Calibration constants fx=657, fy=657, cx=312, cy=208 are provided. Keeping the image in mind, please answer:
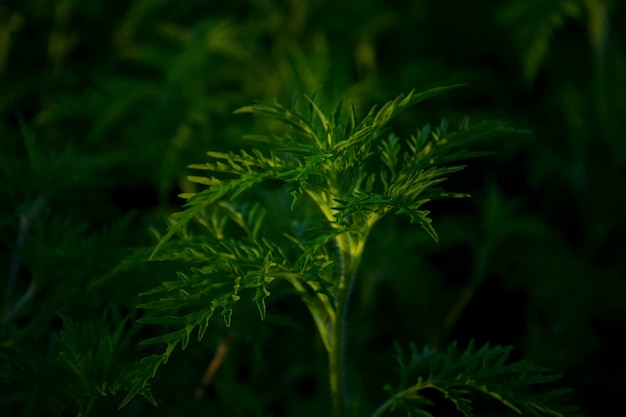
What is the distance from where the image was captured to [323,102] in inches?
85.4

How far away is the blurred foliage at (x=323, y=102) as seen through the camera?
148 centimetres

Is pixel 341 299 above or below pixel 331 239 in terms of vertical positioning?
below

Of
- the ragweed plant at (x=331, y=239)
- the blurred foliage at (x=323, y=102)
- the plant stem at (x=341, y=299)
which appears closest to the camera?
the ragweed plant at (x=331, y=239)

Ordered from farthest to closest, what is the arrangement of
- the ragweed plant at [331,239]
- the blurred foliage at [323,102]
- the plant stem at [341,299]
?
the blurred foliage at [323,102] → the plant stem at [341,299] → the ragweed plant at [331,239]

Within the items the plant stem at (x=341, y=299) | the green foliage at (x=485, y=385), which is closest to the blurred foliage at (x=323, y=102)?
the plant stem at (x=341, y=299)

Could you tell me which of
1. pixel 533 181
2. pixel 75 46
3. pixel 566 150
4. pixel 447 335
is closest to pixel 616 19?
pixel 566 150

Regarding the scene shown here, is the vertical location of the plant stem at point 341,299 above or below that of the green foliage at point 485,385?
above

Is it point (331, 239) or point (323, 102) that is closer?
point (331, 239)

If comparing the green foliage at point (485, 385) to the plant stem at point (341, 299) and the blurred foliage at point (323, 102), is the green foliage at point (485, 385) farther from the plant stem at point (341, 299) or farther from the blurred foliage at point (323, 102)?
the blurred foliage at point (323, 102)

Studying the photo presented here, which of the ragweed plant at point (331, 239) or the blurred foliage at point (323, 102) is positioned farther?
the blurred foliage at point (323, 102)

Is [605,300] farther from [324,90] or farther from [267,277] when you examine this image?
[267,277]

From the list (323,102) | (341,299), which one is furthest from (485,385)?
(323,102)

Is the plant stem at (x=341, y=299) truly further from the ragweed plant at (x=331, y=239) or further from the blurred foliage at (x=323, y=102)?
the blurred foliage at (x=323, y=102)

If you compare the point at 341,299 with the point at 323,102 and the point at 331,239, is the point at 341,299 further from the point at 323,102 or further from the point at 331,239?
the point at 323,102
